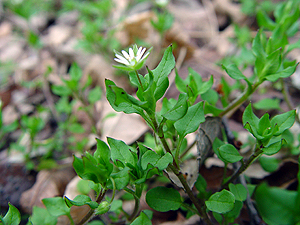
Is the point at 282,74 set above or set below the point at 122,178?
above

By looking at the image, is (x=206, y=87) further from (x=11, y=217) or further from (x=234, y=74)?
(x=11, y=217)

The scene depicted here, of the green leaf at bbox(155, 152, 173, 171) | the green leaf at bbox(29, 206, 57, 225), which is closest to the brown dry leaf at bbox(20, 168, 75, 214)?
the green leaf at bbox(29, 206, 57, 225)

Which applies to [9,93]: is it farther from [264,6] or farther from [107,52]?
[264,6]

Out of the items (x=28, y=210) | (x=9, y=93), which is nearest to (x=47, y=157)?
(x=28, y=210)

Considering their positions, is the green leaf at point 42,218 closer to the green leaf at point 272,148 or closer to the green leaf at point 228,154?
the green leaf at point 228,154

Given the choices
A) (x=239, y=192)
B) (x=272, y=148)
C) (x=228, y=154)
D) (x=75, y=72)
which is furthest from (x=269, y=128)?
(x=75, y=72)

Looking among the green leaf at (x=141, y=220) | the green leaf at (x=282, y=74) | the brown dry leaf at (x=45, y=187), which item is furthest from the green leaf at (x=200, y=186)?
the brown dry leaf at (x=45, y=187)
